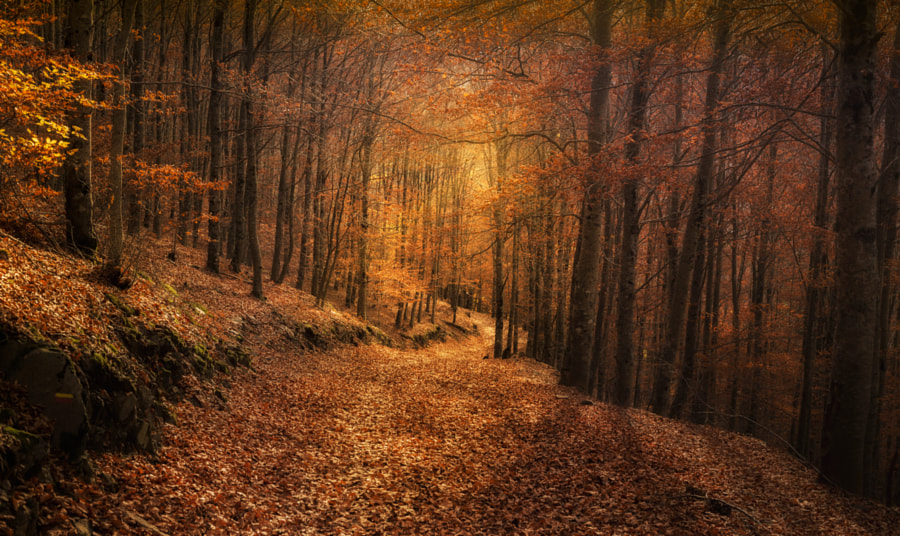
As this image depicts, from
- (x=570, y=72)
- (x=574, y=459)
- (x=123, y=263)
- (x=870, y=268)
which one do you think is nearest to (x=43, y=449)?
(x=123, y=263)

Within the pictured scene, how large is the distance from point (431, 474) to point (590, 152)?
860cm

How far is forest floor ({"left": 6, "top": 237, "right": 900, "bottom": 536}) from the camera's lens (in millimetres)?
5078

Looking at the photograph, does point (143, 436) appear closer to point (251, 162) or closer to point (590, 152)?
point (590, 152)

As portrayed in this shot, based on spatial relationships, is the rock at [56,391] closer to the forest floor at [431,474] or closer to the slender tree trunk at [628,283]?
the forest floor at [431,474]

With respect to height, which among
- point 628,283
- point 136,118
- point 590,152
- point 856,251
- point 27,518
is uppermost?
point 136,118

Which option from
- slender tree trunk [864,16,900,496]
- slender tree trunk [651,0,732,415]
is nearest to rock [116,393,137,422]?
slender tree trunk [651,0,732,415]

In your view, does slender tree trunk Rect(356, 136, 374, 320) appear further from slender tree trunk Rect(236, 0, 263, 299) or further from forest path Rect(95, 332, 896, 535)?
forest path Rect(95, 332, 896, 535)

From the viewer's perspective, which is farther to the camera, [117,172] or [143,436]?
[117,172]

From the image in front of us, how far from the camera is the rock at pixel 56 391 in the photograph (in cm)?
443

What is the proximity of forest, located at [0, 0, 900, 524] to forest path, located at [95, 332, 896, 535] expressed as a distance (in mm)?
1577

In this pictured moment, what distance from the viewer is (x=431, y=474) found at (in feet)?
23.0

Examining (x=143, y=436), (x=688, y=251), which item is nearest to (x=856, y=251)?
(x=688, y=251)

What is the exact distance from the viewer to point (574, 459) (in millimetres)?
7289

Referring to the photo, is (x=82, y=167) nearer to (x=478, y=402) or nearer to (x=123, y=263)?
(x=123, y=263)
